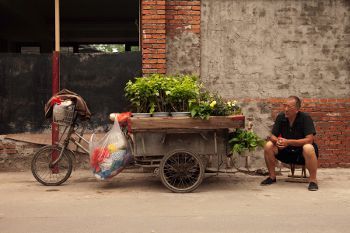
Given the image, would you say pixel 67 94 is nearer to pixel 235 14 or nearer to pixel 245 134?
pixel 245 134

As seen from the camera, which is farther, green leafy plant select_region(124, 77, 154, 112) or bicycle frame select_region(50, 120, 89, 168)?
bicycle frame select_region(50, 120, 89, 168)

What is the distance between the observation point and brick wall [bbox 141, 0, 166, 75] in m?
8.72

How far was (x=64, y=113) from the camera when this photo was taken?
748cm

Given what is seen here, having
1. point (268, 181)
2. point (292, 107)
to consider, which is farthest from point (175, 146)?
point (292, 107)

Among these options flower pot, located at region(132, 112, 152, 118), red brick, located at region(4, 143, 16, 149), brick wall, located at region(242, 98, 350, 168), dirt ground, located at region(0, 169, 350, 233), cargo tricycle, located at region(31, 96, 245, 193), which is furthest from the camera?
brick wall, located at region(242, 98, 350, 168)

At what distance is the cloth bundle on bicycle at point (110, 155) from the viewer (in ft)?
23.0

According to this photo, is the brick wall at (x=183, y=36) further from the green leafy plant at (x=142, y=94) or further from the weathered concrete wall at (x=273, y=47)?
the green leafy plant at (x=142, y=94)

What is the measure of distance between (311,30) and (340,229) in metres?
5.08

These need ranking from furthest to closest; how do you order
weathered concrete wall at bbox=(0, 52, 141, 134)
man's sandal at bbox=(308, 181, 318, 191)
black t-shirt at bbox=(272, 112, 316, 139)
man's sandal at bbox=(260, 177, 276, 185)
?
weathered concrete wall at bbox=(0, 52, 141, 134) < man's sandal at bbox=(260, 177, 276, 185) < black t-shirt at bbox=(272, 112, 316, 139) < man's sandal at bbox=(308, 181, 318, 191)

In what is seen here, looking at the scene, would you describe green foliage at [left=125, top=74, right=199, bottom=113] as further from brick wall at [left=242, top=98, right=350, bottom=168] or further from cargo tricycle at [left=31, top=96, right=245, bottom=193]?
brick wall at [left=242, top=98, right=350, bottom=168]

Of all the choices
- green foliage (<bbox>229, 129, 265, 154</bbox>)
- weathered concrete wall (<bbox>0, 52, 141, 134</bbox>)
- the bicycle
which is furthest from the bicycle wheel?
green foliage (<bbox>229, 129, 265, 154</bbox>)

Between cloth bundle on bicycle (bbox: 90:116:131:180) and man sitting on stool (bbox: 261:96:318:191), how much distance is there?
7.52 ft

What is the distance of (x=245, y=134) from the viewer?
7.07 meters

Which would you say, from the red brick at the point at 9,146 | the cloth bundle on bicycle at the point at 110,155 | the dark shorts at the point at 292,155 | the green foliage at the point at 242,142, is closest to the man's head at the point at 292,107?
the dark shorts at the point at 292,155
